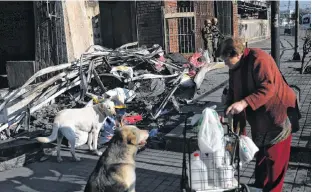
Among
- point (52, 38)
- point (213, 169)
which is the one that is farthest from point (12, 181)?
point (52, 38)

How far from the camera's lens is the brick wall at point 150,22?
50.2ft

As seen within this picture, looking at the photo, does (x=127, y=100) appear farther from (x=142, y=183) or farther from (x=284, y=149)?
(x=284, y=149)

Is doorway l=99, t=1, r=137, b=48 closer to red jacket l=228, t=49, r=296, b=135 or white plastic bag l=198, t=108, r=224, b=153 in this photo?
red jacket l=228, t=49, r=296, b=135

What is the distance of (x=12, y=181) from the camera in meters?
5.79

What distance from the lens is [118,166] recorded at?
4.23 metres

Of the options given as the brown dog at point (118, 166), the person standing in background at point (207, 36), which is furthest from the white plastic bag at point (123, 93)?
the person standing in background at point (207, 36)

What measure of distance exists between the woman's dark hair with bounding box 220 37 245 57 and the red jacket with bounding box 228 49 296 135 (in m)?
0.13

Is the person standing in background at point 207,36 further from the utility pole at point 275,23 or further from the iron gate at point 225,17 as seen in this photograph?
the utility pole at point 275,23

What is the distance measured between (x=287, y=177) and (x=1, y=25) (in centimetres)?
1042

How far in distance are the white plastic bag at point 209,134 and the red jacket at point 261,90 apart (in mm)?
395

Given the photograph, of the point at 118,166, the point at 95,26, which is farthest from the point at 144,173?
the point at 95,26

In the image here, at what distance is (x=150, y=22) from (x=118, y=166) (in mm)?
11803

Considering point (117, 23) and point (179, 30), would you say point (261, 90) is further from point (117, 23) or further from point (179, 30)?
point (117, 23)

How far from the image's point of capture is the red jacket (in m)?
3.76
